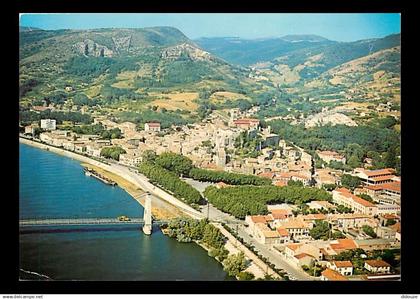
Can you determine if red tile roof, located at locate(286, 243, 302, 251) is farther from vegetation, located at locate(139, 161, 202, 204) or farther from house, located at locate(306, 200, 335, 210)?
vegetation, located at locate(139, 161, 202, 204)

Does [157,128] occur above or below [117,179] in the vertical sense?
above

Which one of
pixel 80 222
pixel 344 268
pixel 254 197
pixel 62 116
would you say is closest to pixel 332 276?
pixel 344 268

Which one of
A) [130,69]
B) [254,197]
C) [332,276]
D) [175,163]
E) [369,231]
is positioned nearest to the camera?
[332,276]

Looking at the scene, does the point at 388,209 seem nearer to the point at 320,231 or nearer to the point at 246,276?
the point at 320,231

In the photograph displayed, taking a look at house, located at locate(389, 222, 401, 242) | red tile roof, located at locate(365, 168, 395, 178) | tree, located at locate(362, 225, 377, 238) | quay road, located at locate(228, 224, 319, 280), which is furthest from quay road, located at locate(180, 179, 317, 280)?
red tile roof, located at locate(365, 168, 395, 178)

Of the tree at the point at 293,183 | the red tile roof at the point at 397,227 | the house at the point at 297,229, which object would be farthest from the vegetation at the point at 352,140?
the house at the point at 297,229
